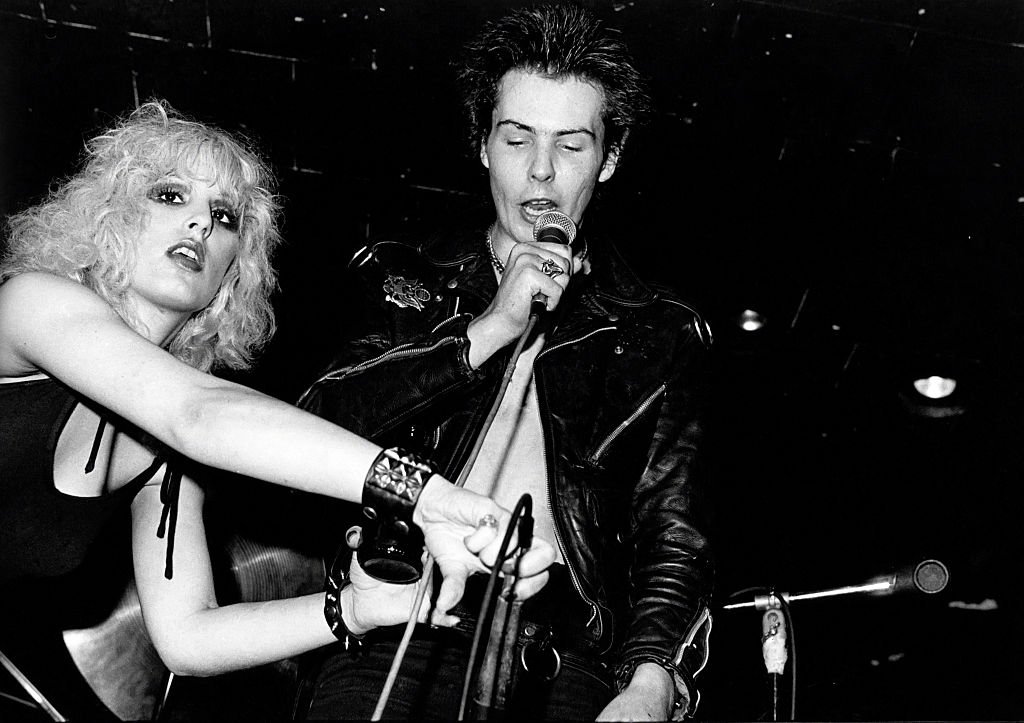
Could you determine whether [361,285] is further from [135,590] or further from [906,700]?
[906,700]

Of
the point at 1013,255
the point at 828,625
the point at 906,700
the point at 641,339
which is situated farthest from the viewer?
the point at 1013,255

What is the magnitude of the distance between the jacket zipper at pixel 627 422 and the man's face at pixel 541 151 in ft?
1.73

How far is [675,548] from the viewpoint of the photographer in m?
2.15

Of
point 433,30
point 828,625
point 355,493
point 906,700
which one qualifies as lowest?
point 906,700

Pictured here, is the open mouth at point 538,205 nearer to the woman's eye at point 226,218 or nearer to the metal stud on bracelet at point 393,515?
the woman's eye at point 226,218

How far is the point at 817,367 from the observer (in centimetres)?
363

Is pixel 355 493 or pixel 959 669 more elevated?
pixel 355 493

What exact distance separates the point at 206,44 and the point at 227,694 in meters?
2.17

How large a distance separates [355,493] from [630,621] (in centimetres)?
93

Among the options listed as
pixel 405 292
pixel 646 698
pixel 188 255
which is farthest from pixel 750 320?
pixel 188 255

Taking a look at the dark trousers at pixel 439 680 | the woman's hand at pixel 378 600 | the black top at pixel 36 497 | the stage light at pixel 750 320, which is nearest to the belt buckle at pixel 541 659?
the dark trousers at pixel 439 680

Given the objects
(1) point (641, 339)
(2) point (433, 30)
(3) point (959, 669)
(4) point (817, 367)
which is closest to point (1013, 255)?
(4) point (817, 367)

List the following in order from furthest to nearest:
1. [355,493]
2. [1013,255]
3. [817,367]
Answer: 1. [817,367]
2. [1013,255]
3. [355,493]

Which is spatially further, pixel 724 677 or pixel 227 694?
pixel 724 677
